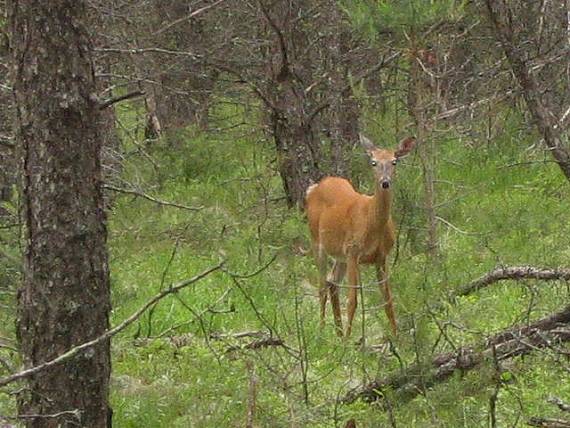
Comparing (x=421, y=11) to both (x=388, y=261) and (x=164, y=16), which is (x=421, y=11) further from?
(x=164, y=16)

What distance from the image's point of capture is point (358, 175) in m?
13.9

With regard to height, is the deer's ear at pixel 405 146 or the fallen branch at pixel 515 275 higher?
the deer's ear at pixel 405 146

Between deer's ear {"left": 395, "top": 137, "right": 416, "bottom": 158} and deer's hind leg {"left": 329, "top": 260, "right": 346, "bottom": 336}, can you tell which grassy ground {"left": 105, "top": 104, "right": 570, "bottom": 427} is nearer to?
deer's hind leg {"left": 329, "top": 260, "right": 346, "bottom": 336}

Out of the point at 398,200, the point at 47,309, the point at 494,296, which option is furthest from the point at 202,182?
the point at 47,309

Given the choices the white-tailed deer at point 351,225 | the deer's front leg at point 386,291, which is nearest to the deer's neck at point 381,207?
the white-tailed deer at point 351,225

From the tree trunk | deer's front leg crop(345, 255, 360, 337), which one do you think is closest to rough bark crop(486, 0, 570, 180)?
deer's front leg crop(345, 255, 360, 337)

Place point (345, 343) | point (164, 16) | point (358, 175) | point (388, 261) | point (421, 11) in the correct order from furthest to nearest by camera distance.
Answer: point (164, 16), point (358, 175), point (388, 261), point (421, 11), point (345, 343)

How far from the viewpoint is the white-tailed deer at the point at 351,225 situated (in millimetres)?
9242

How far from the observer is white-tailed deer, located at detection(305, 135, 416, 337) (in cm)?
924

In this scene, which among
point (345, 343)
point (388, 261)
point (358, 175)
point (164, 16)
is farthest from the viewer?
point (164, 16)

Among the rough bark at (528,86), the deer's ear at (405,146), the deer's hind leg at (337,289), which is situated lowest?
the deer's hind leg at (337,289)

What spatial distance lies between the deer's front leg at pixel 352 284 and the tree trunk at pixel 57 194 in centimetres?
374

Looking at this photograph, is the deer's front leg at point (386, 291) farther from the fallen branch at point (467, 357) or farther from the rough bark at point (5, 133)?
the rough bark at point (5, 133)

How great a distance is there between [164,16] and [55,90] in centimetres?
1327
